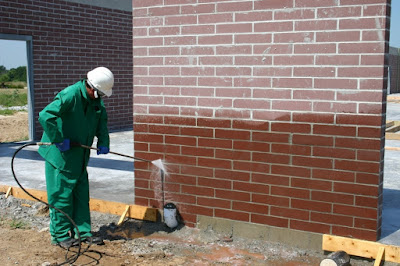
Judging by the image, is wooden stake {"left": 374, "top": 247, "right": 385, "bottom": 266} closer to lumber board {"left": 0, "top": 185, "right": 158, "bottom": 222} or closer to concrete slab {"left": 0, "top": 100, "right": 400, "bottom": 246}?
concrete slab {"left": 0, "top": 100, "right": 400, "bottom": 246}

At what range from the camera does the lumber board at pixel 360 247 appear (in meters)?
4.85

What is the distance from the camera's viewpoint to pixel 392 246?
191 inches

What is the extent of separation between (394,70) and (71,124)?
39658 millimetres

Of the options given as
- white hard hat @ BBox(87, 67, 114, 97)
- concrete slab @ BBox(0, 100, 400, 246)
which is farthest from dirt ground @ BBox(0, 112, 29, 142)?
white hard hat @ BBox(87, 67, 114, 97)

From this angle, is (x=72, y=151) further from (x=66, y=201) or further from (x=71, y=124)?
(x=66, y=201)

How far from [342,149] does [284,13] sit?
1556mm

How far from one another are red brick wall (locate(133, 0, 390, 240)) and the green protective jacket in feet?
2.74

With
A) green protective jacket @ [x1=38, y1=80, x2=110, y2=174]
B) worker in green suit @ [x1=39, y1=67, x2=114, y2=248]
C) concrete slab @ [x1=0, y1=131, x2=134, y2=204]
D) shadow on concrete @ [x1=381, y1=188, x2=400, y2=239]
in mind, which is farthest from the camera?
concrete slab @ [x1=0, y1=131, x2=134, y2=204]

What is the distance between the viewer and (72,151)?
5.45 meters

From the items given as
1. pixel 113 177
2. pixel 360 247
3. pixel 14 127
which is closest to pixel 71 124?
pixel 113 177

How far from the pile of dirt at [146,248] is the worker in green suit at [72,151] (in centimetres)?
29

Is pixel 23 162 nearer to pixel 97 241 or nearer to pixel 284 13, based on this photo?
pixel 97 241

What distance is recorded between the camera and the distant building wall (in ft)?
130

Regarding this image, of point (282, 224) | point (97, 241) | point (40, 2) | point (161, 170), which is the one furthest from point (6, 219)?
point (40, 2)
